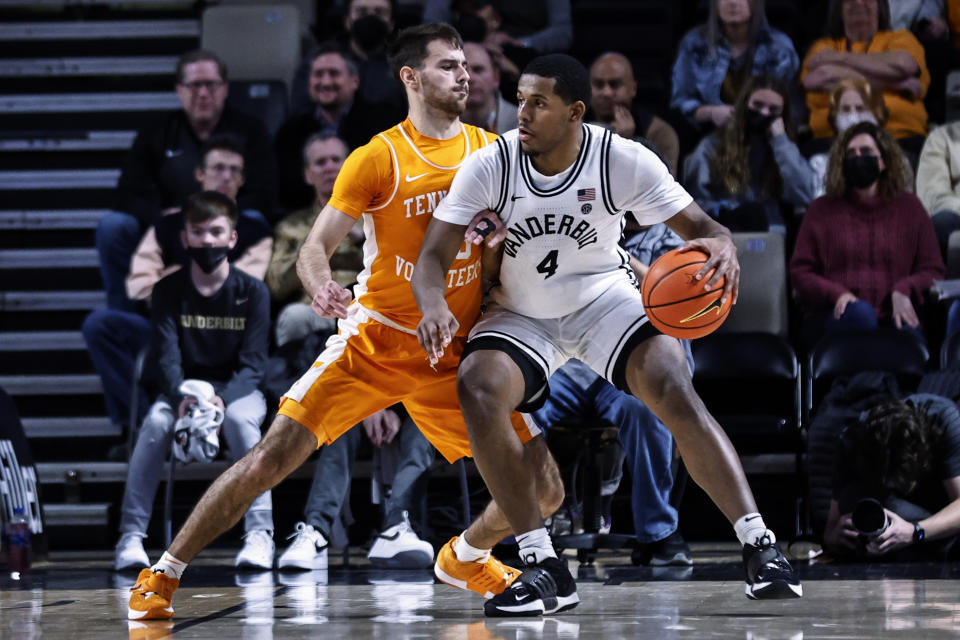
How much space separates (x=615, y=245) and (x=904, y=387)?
8.17 feet

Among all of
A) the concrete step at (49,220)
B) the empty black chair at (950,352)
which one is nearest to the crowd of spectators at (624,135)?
the empty black chair at (950,352)

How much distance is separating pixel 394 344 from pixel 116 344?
2.98 metres

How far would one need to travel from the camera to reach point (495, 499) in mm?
3914

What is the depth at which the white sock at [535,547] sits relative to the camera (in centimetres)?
381

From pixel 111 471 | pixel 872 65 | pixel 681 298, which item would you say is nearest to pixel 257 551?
pixel 111 471

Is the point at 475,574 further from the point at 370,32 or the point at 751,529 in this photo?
the point at 370,32

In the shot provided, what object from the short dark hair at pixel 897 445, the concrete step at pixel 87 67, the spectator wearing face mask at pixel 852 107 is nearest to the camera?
the short dark hair at pixel 897 445

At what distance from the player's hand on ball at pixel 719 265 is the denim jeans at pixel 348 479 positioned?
2255 millimetres

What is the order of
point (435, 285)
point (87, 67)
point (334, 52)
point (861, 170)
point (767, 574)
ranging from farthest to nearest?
point (87, 67), point (334, 52), point (861, 170), point (435, 285), point (767, 574)

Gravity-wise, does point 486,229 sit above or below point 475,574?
above

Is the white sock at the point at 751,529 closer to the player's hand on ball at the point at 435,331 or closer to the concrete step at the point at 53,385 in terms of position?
the player's hand on ball at the point at 435,331

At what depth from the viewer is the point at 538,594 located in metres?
3.74

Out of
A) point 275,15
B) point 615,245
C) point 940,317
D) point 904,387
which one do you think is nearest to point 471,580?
point 615,245

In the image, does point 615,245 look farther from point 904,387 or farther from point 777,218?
point 777,218
